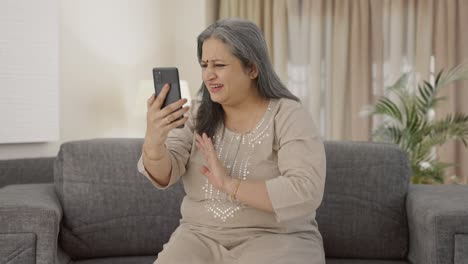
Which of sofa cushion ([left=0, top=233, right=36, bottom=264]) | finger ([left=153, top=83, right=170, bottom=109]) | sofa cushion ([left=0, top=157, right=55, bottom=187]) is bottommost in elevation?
sofa cushion ([left=0, top=233, right=36, bottom=264])

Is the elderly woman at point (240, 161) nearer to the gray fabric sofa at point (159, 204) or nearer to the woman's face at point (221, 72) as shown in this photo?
the woman's face at point (221, 72)

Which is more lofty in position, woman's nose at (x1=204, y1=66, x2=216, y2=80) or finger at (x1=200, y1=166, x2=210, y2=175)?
woman's nose at (x1=204, y1=66, x2=216, y2=80)

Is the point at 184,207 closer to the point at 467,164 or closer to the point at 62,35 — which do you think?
the point at 62,35

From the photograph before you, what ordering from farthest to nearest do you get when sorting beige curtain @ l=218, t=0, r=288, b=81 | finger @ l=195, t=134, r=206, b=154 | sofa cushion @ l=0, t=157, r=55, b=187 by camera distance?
beige curtain @ l=218, t=0, r=288, b=81 < sofa cushion @ l=0, t=157, r=55, b=187 < finger @ l=195, t=134, r=206, b=154

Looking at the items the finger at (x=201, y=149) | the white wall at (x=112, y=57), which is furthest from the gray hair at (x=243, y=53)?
the white wall at (x=112, y=57)

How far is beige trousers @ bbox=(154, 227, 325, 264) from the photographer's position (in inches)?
82.4

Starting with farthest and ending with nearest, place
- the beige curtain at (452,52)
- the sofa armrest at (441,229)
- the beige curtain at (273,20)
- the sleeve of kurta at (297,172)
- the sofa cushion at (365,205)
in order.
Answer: the beige curtain at (273,20), the beige curtain at (452,52), the sofa cushion at (365,205), the sofa armrest at (441,229), the sleeve of kurta at (297,172)

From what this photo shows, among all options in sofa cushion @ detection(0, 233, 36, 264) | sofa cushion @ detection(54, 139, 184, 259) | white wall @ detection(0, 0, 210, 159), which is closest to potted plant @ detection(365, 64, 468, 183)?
white wall @ detection(0, 0, 210, 159)

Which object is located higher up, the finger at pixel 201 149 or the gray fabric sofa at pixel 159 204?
the finger at pixel 201 149

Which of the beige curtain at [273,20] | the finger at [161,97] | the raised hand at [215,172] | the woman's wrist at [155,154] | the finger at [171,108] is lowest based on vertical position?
the raised hand at [215,172]

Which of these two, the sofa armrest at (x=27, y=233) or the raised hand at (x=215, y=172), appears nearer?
the raised hand at (x=215, y=172)

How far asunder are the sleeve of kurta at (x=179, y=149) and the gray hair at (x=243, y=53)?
0.06 m

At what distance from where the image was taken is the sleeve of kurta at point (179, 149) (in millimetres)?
2221

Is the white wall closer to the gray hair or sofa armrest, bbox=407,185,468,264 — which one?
the gray hair
